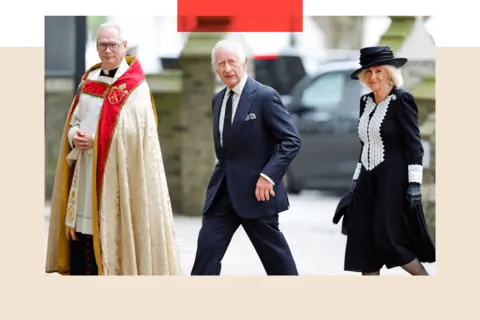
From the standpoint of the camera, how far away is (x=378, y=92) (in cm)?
724

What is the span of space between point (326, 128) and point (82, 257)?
185 inches

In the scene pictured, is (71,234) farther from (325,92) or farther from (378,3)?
(325,92)

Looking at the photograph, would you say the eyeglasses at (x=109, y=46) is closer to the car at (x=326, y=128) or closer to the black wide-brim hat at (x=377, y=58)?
the black wide-brim hat at (x=377, y=58)

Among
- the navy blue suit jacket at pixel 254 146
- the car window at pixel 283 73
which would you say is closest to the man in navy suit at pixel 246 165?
the navy blue suit jacket at pixel 254 146

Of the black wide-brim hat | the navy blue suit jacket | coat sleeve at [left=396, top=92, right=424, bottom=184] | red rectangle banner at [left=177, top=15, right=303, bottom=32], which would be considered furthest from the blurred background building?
the navy blue suit jacket

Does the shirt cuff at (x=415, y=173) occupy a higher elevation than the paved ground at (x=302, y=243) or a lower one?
higher

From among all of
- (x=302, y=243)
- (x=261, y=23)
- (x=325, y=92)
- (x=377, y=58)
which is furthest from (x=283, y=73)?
(x=377, y=58)

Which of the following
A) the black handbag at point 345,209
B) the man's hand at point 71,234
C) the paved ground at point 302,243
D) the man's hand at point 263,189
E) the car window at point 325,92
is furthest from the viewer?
the car window at point 325,92

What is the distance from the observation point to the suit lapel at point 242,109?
7.02 metres

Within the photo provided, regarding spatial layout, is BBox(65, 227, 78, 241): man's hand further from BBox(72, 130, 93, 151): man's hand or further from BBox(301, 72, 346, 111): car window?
BBox(301, 72, 346, 111): car window

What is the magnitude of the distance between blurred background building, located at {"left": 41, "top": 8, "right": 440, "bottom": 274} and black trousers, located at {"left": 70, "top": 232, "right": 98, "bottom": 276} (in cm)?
111

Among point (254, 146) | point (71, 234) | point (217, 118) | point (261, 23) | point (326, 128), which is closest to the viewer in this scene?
point (254, 146)

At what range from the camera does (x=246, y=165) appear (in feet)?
23.1

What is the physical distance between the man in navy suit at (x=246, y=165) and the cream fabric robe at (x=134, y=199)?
0.29 metres
